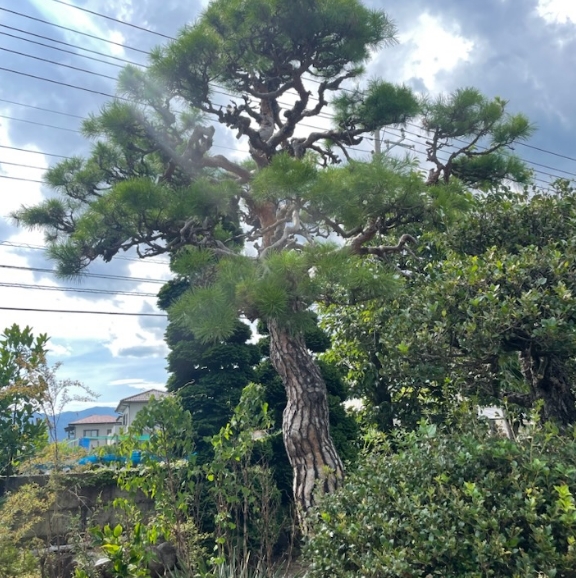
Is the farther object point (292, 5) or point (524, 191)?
point (292, 5)

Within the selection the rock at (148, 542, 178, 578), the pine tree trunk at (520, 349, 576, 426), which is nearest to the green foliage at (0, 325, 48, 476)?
the rock at (148, 542, 178, 578)

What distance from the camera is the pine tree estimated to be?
3.73 metres

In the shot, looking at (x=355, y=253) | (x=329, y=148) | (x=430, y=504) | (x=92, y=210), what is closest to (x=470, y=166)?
(x=329, y=148)

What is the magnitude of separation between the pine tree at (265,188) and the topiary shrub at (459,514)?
1.16 m

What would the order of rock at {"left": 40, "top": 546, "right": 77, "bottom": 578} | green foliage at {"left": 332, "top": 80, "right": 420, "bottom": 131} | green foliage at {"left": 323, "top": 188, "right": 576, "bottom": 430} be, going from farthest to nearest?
green foliage at {"left": 332, "top": 80, "right": 420, "bottom": 131}, rock at {"left": 40, "top": 546, "right": 77, "bottom": 578}, green foliage at {"left": 323, "top": 188, "right": 576, "bottom": 430}

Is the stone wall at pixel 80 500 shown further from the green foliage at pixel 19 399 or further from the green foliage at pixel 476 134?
the green foliage at pixel 476 134

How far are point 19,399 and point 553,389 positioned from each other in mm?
3722

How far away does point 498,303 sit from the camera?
2855 mm

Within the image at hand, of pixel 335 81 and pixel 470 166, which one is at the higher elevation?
pixel 335 81

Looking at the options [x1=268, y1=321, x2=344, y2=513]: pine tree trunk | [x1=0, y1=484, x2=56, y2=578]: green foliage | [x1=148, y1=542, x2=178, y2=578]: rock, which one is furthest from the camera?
[x1=148, y1=542, x2=178, y2=578]: rock

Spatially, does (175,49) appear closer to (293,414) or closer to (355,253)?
(355,253)

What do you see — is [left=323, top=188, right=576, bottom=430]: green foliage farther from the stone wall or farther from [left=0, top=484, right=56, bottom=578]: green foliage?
the stone wall

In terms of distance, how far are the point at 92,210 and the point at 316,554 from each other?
3.10 metres

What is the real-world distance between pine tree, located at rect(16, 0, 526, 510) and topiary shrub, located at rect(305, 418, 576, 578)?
1162 mm
